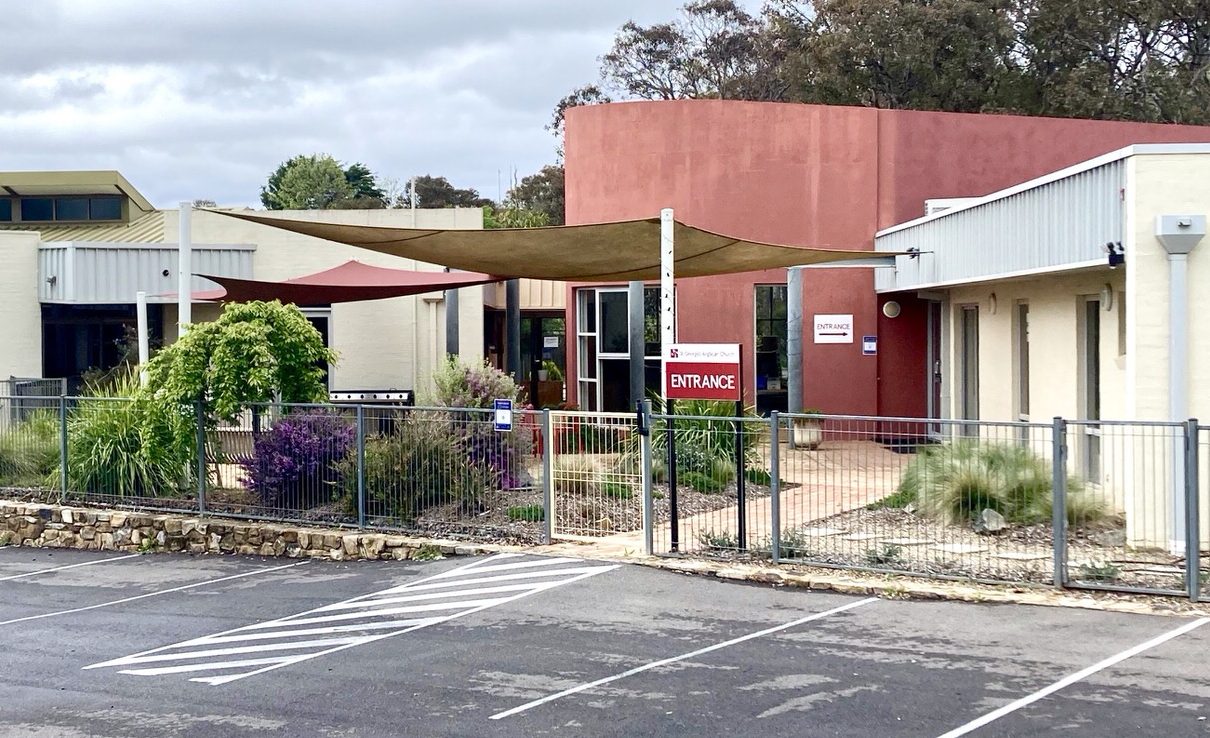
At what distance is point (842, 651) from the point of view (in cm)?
826

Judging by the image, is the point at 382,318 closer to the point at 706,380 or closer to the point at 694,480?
the point at 694,480

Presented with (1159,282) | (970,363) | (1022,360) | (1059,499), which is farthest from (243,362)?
(970,363)

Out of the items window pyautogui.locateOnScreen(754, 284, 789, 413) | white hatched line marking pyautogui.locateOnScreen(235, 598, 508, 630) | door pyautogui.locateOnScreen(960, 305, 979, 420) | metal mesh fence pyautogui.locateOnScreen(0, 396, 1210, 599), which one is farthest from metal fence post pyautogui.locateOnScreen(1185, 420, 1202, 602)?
window pyautogui.locateOnScreen(754, 284, 789, 413)

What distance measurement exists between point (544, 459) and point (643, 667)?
4.10 m

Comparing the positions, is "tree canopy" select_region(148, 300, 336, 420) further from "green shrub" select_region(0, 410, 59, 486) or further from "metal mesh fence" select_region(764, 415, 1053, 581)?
"metal mesh fence" select_region(764, 415, 1053, 581)

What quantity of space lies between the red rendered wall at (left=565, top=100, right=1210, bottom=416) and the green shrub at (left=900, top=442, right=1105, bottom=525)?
921 centimetres

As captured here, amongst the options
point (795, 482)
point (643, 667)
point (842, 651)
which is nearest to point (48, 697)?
point (643, 667)

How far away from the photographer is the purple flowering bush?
13102 millimetres

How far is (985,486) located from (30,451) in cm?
1178

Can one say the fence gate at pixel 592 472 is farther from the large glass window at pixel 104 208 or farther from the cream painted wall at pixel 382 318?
the large glass window at pixel 104 208

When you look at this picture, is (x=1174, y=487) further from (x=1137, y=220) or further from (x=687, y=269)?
(x=687, y=269)

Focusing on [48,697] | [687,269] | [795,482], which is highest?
[687,269]

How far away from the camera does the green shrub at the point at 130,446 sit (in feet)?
Result: 46.0

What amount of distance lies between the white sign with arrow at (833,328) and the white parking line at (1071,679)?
1117cm
